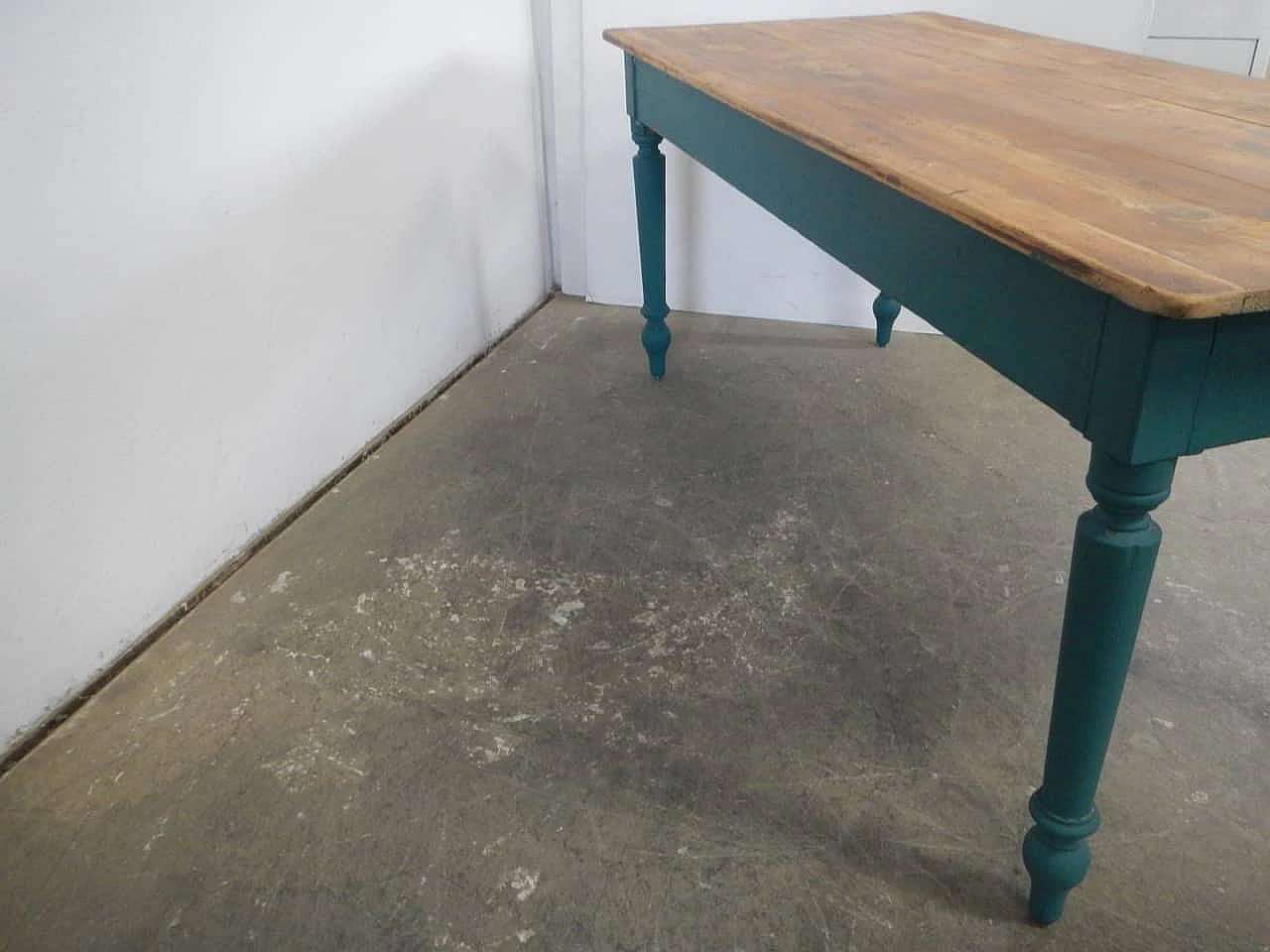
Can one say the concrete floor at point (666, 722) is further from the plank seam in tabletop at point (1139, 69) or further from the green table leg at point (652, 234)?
the plank seam in tabletop at point (1139, 69)

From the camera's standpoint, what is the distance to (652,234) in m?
2.36

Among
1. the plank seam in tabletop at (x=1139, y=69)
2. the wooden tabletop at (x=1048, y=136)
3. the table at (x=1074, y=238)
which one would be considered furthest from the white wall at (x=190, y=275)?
the plank seam in tabletop at (x=1139, y=69)

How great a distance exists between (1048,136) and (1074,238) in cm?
44

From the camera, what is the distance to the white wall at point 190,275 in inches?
54.7

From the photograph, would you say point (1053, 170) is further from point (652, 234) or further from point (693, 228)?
A: point (693, 228)

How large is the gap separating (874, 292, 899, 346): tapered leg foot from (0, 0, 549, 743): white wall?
1109 millimetres

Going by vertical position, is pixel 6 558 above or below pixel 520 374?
above

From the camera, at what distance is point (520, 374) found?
2561 millimetres

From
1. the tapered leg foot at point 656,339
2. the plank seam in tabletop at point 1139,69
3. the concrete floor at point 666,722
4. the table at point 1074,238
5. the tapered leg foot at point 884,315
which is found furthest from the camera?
the tapered leg foot at point 884,315

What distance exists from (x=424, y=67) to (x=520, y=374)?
753 mm

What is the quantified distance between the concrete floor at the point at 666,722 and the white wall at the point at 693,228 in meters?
0.70

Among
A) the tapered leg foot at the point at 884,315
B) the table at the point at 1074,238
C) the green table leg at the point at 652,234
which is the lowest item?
the tapered leg foot at the point at 884,315

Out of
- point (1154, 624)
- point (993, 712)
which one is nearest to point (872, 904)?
point (993, 712)

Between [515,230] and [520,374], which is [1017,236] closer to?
[520,374]
